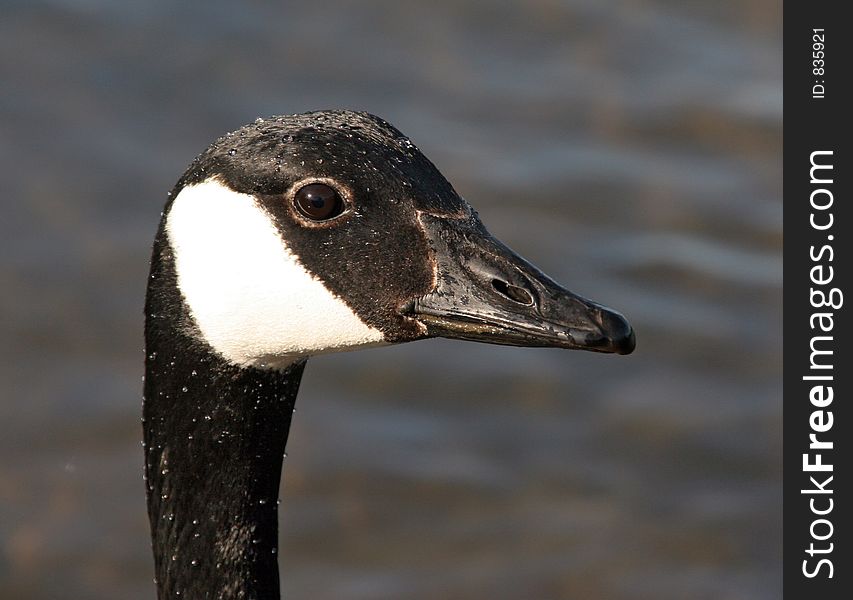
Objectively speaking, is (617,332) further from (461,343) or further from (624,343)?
(461,343)

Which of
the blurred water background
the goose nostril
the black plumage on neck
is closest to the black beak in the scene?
the goose nostril

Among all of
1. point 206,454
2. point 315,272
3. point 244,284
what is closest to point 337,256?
point 315,272

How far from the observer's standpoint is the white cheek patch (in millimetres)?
3449

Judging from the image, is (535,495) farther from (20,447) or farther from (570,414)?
(20,447)

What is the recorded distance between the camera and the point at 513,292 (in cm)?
345

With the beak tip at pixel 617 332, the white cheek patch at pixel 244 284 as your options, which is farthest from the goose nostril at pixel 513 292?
the white cheek patch at pixel 244 284

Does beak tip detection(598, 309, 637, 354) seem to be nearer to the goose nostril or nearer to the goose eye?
the goose nostril

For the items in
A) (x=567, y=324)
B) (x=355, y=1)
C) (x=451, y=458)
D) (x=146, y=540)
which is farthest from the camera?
(x=355, y=1)

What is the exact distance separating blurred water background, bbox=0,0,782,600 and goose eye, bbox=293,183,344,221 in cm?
257

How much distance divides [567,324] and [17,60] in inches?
202

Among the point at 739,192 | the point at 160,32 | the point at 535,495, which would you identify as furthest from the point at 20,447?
the point at 739,192

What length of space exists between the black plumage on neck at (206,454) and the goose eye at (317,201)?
0.37m

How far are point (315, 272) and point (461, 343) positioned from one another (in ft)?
10.3

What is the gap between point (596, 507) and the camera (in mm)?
6090
